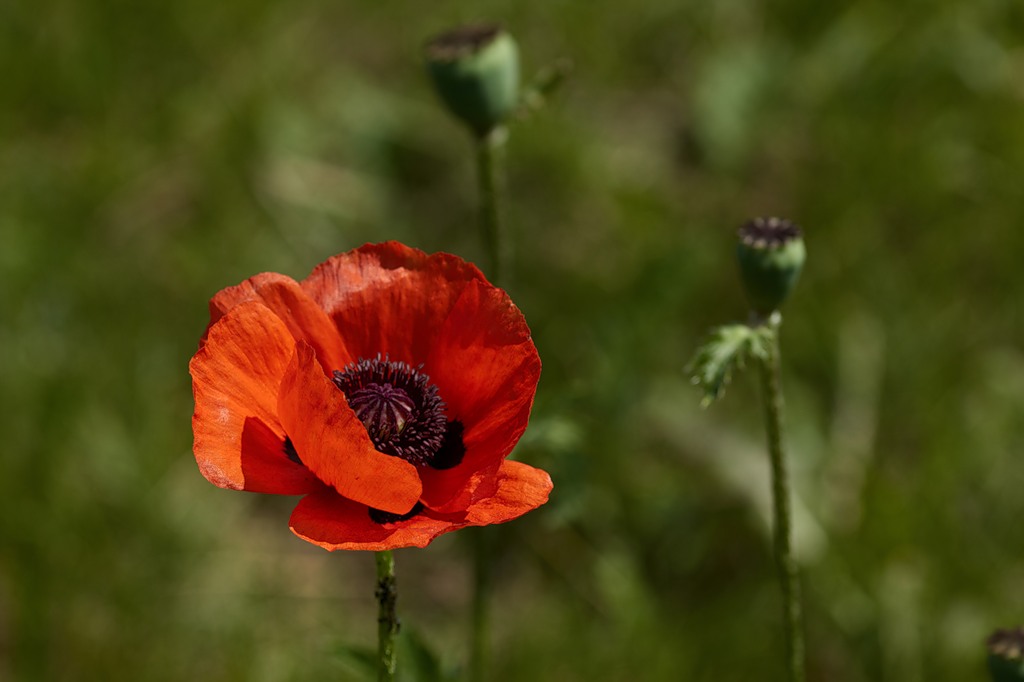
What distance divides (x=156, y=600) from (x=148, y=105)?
1880 millimetres

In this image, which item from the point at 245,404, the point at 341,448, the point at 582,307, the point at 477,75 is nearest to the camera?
the point at 341,448

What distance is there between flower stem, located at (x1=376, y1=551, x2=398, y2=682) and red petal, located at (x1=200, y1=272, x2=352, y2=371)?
0.35 m

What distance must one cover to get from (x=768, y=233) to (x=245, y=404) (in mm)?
807

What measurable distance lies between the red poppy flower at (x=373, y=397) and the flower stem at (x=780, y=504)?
368mm

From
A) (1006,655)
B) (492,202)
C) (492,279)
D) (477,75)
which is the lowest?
(1006,655)

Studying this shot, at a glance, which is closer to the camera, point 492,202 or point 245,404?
point 245,404

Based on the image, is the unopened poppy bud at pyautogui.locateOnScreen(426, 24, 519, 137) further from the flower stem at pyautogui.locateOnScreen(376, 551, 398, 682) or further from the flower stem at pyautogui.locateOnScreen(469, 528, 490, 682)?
the flower stem at pyautogui.locateOnScreen(376, 551, 398, 682)

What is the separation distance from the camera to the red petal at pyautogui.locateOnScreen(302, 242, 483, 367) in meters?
1.83

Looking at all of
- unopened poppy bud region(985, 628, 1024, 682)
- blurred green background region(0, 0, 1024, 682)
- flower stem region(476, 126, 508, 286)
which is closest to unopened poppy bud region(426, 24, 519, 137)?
flower stem region(476, 126, 508, 286)

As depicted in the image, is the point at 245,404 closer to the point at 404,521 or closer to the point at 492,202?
the point at 404,521

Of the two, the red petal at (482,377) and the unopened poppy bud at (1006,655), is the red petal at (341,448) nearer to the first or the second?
the red petal at (482,377)

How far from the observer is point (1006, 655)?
5.70 feet

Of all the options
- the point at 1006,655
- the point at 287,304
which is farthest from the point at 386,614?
the point at 1006,655

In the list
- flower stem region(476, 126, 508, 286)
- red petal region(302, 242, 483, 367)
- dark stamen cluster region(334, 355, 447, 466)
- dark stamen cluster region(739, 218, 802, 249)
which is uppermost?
flower stem region(476, 126, 508, 286)
